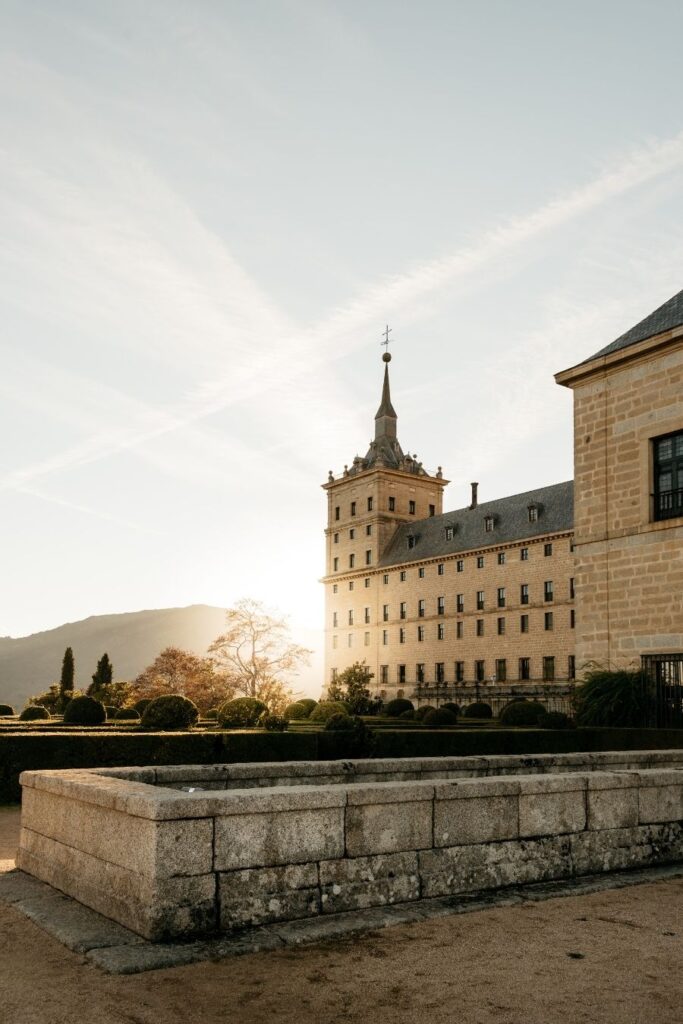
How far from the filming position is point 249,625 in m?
61.5

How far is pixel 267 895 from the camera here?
20.1ft

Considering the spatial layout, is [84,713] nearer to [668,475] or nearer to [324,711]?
[324,711]

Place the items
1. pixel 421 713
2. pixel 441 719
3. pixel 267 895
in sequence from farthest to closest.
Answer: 1. pixel 421 713
2. pixel 441 719
3. pixel 267 895

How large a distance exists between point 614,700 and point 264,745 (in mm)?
7666

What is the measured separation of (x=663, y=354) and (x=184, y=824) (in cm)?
1741

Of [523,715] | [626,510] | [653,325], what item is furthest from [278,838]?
[523,715]

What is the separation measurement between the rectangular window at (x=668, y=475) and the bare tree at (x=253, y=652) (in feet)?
140

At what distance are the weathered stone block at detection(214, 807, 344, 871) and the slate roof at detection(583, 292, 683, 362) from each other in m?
16.8

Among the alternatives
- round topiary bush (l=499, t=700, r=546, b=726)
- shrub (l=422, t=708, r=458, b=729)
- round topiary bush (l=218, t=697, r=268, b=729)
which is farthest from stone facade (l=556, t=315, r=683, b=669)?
shrub (l=422, t=708, r=458, b=729)

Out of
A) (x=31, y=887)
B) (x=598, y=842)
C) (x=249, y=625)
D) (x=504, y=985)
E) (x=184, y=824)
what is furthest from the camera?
(x=249, y=625)

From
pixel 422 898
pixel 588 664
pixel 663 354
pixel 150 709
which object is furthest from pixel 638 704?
pixel 422 898

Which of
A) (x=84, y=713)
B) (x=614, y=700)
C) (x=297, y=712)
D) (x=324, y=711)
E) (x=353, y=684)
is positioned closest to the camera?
(x=614, y=700)

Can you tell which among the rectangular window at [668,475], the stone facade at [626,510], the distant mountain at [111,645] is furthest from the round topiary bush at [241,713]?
the distant mountain at [111,645]

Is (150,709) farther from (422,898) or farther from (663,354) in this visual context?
(422,898)
